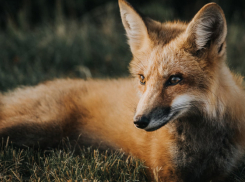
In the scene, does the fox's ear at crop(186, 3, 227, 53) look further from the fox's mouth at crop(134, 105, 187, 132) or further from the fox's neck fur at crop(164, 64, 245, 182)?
the fox's mouth at crop(134, 105, 187, 132)

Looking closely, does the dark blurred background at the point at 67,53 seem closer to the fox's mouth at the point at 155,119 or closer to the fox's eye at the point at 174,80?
the fox's eye at the point at 174,80

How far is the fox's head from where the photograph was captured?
2211 mm

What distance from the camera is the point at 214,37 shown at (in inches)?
93.1

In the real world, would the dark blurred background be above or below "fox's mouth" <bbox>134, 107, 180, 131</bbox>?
below

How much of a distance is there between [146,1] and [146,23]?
7.53 meters

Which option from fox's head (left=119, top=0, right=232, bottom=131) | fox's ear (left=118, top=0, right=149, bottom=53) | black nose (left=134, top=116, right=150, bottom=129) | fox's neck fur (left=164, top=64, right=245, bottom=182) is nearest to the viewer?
black nose (left=134, top=116, right=150, bottom=129)

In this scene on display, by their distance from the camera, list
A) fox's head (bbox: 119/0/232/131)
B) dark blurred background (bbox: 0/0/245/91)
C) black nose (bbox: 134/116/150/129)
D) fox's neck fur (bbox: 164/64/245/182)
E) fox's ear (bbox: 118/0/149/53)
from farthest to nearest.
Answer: dark blurred background (bbox: 0/0/245/91), fox's ear (bbox: 118/0/149/53), fox's neck fur (bbox: 164/64/245/182), fox's head (bbox: 119/0/232/131), black nose (bbox: 134/116/150/129)

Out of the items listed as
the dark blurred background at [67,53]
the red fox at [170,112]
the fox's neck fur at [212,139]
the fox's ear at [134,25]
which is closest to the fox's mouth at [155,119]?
the red fox at [170,112]

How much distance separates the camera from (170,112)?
2.22 metres

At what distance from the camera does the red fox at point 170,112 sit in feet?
7.48

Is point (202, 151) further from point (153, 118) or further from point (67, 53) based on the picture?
point (67, 53)

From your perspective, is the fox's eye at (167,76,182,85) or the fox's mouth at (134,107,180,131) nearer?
the fox's mouth at (134,107,180,131)

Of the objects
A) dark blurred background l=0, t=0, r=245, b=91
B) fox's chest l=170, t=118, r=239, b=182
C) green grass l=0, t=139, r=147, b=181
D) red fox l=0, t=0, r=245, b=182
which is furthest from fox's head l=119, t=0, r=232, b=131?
dark blurred background l=0, t=0, r=245, b=91

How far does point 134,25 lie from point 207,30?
770mm
